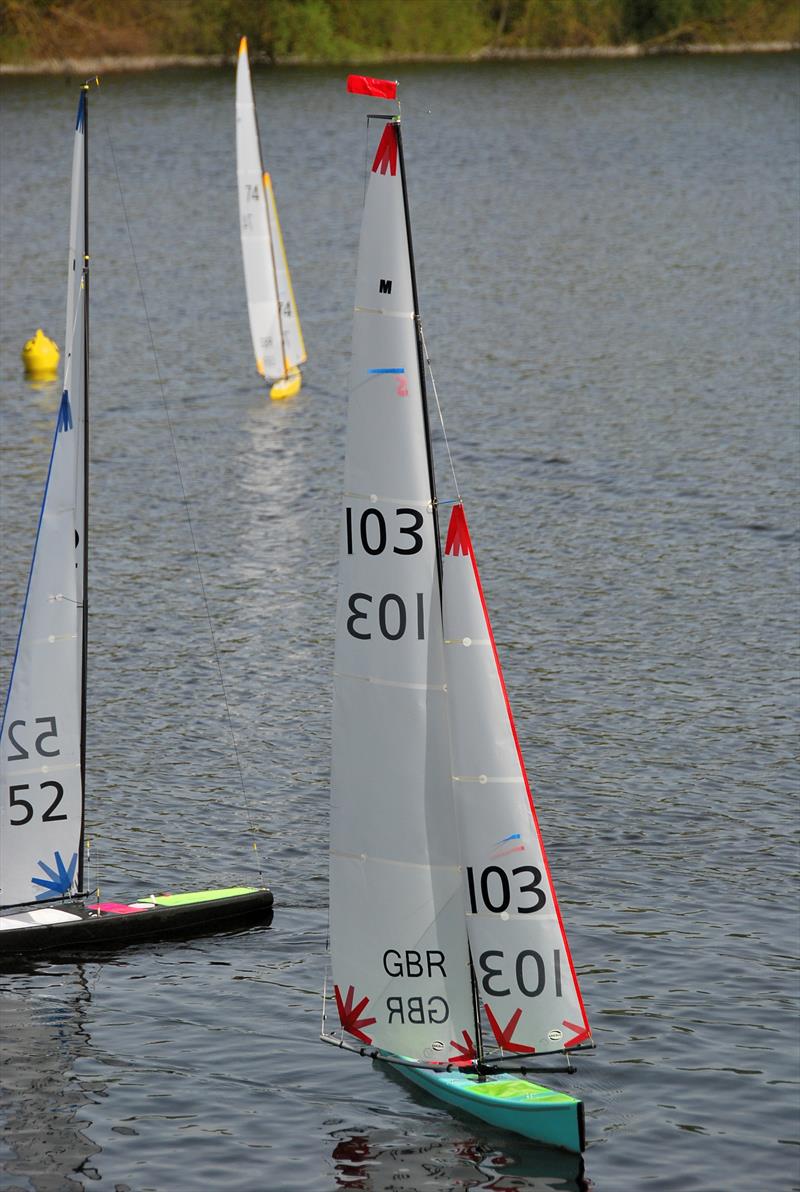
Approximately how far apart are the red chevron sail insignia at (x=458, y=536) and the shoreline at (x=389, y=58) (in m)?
138

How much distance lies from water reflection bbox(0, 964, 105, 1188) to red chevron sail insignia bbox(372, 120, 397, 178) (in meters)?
12.0

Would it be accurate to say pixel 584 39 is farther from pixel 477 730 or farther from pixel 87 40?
pixel 477 730

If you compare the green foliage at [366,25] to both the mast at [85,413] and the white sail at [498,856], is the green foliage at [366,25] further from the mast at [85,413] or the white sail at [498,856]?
the white sail at [498,856]

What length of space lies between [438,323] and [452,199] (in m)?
→ 30.0

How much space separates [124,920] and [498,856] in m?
8.55

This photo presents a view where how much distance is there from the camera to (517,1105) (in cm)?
2188

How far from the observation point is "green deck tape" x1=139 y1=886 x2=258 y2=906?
93.5 feet

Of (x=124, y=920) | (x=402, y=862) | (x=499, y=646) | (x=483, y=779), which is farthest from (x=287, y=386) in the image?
(x=483, y=779)

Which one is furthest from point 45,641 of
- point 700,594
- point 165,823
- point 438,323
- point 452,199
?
point 452,199

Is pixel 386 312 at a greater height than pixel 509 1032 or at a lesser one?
greater

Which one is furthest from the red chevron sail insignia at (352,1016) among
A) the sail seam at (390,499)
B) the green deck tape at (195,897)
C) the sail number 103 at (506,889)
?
the green deck tape at (195,897)

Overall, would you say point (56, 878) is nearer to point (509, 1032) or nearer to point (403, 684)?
point (509, 1032)

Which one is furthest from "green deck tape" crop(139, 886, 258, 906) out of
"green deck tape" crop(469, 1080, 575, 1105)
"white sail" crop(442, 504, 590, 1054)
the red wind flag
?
the red wind flag

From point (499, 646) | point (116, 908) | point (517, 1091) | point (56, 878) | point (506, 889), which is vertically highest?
point (499, 646)
